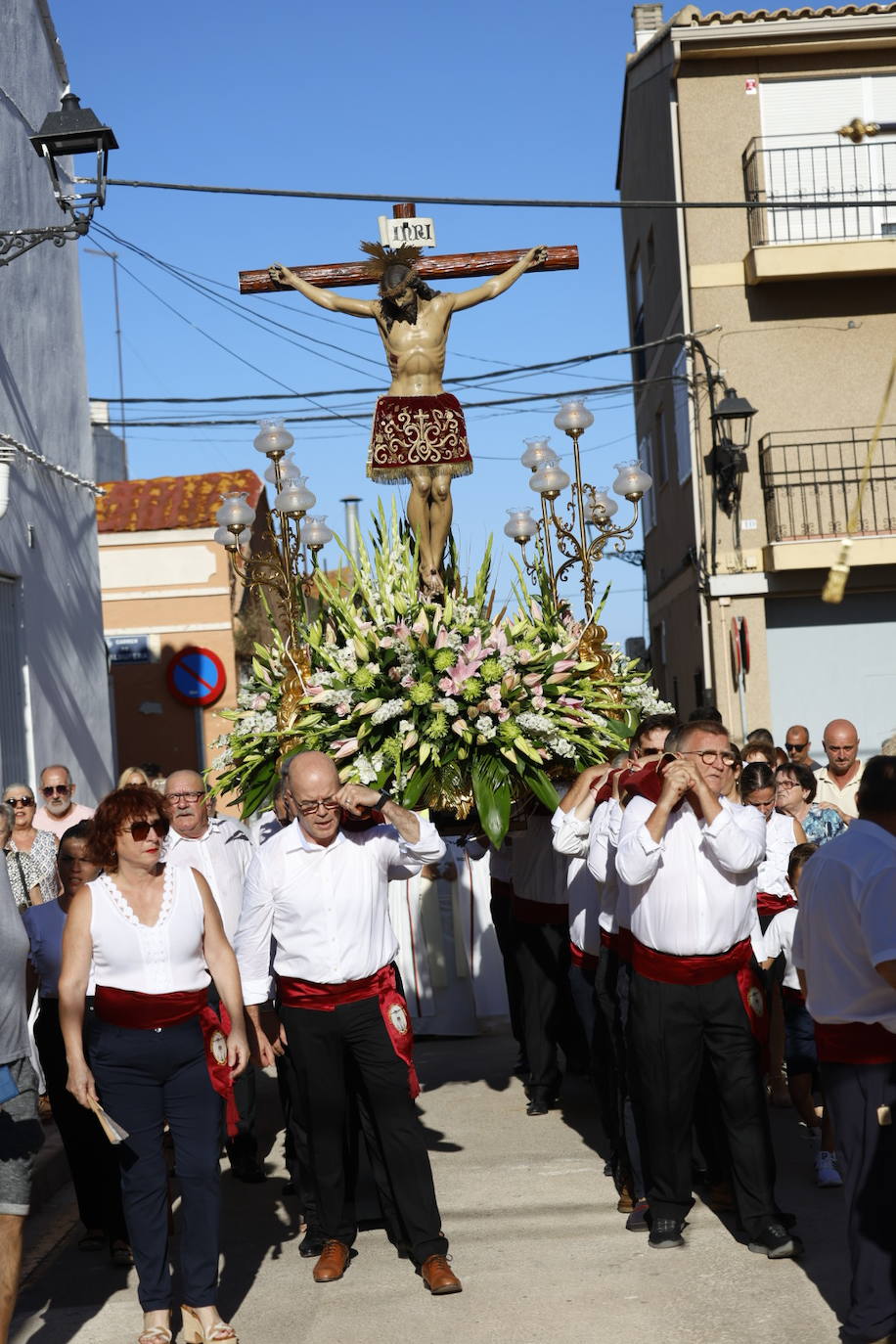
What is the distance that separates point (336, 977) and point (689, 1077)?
145 cm

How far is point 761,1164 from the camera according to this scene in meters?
6.17

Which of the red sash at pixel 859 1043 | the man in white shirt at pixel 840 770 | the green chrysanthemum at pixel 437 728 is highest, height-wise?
the green chrysanthemum at pixel 437 728

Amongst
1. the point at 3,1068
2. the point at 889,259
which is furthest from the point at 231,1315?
the point at 889,259

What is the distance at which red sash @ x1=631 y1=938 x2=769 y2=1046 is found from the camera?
6215mm

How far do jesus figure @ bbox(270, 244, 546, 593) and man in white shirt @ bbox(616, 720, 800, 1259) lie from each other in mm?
2431

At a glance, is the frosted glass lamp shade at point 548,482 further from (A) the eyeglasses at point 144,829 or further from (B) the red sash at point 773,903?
(A) the eyeglasses at point 144,829

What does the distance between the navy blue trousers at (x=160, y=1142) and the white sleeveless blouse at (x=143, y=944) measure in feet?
0.54

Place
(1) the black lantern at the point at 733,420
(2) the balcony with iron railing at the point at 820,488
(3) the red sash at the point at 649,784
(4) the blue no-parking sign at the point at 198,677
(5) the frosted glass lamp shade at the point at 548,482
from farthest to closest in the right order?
1. (4) the blue no-parking sign at the point at 198,677
2. (2) the balcony with iron railing at the point at 820,488
3. (1) the black lantern at the point at 733,420
4. (5) the frosted glass lamp shade at the point at 548,482
5. (3) the red sash at the point at 649,784

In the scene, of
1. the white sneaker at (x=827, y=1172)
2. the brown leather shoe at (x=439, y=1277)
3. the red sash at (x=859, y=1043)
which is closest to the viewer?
the red sash at (x=859, y=1043)

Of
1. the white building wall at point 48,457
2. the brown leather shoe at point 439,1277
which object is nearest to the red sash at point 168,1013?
the brown leather shoe at point 439,1277

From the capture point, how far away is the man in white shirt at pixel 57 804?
34.1ft

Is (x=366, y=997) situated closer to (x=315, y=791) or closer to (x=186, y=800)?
(x=315, y=791)

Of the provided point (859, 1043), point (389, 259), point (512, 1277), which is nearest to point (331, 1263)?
point (512, 1277)

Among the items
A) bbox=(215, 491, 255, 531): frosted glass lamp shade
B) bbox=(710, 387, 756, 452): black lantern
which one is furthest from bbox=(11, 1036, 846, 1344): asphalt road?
bbox=(710, 387, 756, 452): black lantern
